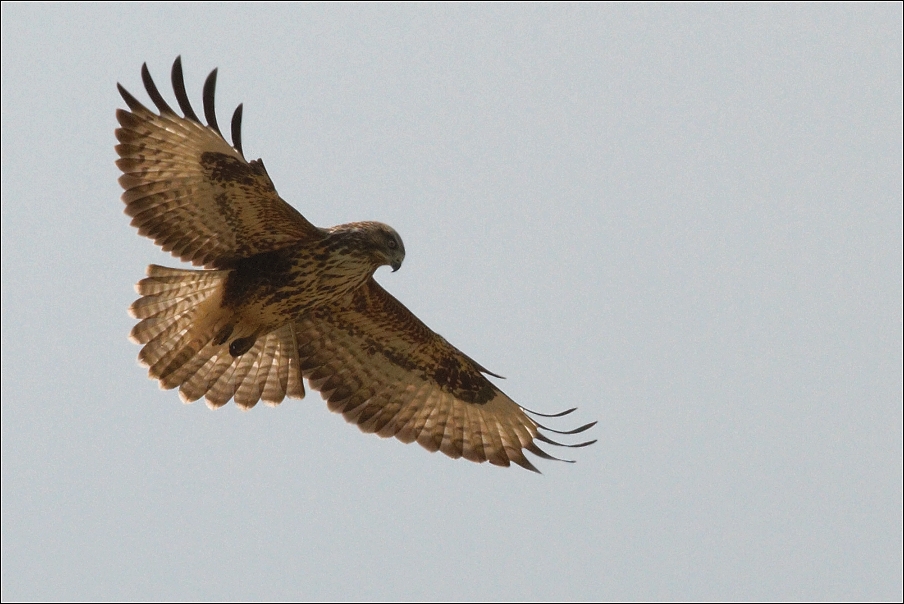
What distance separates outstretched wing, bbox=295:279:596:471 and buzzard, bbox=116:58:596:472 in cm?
1

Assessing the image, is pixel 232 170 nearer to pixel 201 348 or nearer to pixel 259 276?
pixel 259 276

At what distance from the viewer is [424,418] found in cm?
1289

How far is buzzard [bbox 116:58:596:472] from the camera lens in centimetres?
1105

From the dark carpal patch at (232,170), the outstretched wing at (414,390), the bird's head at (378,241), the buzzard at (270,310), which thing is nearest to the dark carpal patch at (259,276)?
the buzzard at (270,310)

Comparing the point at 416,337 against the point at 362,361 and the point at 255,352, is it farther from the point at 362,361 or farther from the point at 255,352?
the point at 255,352

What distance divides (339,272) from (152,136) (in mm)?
1710

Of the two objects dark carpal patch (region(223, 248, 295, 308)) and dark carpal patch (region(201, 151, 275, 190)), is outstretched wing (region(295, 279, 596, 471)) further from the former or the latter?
dark carpal patch (region(201, 151, 275, 190))

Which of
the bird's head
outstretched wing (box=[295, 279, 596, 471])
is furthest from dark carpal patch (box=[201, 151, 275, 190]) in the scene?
outstretched wing (box=[295, 279, 596, 471])

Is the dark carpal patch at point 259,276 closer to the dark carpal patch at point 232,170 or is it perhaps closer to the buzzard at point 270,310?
the buzzard at point 270,310

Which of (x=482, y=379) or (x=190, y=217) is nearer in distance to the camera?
(x=190, y=217)

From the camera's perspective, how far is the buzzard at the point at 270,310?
11.1m

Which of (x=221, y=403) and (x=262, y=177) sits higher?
(x=262, y=177)

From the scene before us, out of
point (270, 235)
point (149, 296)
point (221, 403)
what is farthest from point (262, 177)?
point (221, 403)

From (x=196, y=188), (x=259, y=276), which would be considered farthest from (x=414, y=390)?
(x=196, y=188)
